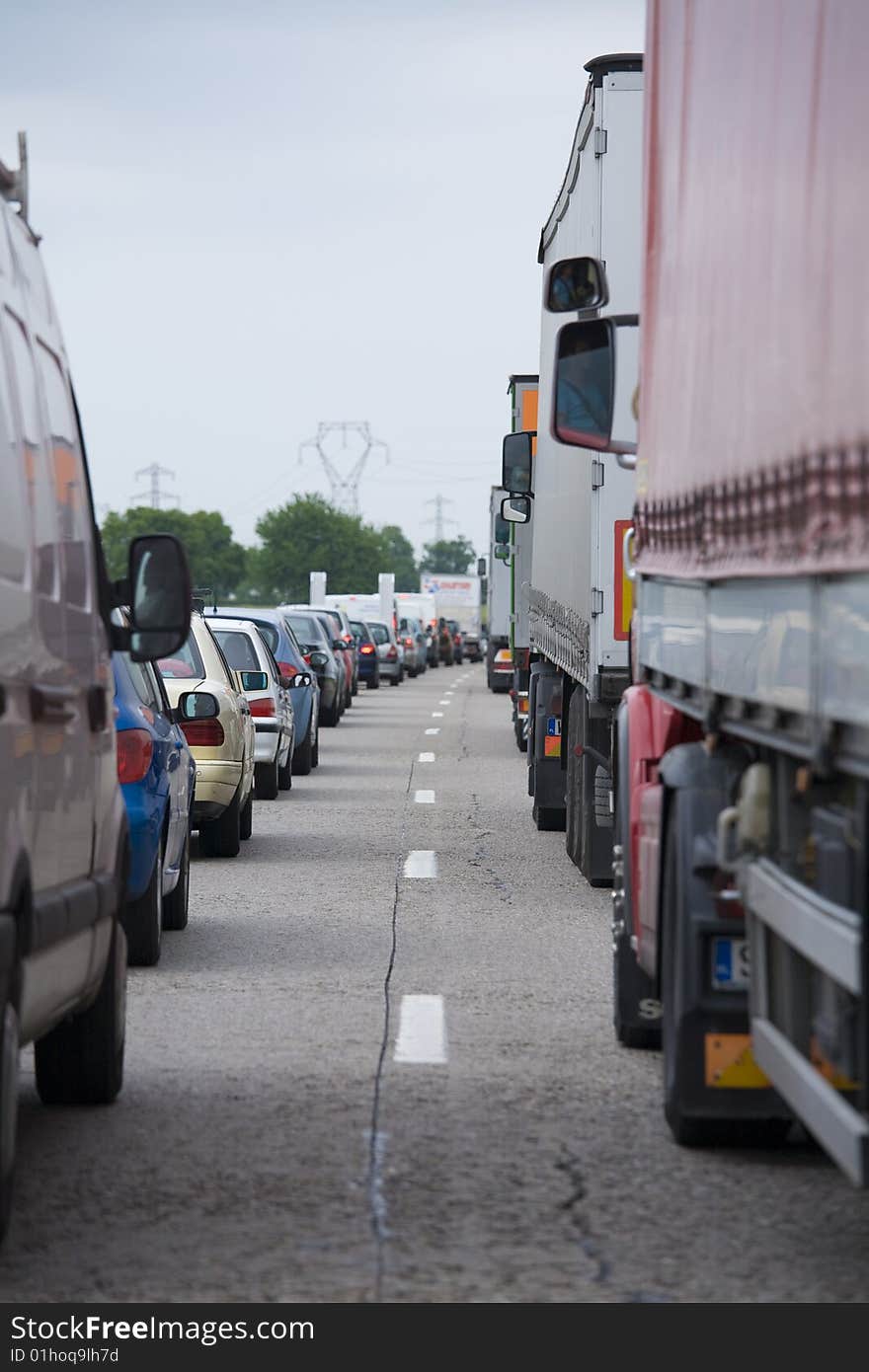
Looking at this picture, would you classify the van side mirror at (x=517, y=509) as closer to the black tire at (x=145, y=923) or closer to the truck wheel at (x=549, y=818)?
the truck wheel at (x=549, y=818)

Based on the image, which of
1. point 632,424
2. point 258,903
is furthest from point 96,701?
point 258,903

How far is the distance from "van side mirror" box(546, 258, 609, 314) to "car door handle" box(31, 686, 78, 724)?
317 cm

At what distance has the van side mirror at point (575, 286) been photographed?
8547mm

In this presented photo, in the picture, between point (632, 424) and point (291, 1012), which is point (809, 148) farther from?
point (632, 424)

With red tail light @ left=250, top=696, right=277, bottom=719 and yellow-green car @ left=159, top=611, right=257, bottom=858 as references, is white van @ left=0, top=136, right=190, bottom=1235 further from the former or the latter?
red tail light @ left=250, top=696, right=277, bottom=719

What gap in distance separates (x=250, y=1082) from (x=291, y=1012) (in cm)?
145

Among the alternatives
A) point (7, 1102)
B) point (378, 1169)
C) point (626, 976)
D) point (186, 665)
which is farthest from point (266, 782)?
point (7, 1102)

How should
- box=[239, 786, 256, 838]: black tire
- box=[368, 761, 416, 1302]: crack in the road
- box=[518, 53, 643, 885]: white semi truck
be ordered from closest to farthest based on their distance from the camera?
1. box=[368, 761, 416, 1302]: crack in the road
2. box=[518, 53, 643, 885]: white semi truck
3. box=[239, 786, 256, 838]: black tire

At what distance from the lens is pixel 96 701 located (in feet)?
21.6

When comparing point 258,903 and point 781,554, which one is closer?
point 781,554

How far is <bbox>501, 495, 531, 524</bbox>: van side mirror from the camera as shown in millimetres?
20641

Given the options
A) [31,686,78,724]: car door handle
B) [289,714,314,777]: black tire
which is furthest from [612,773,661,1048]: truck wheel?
[289,714,314,777]: black tire

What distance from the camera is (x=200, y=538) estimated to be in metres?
176

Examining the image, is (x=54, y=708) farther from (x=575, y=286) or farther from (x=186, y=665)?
(x=186, y=665)
